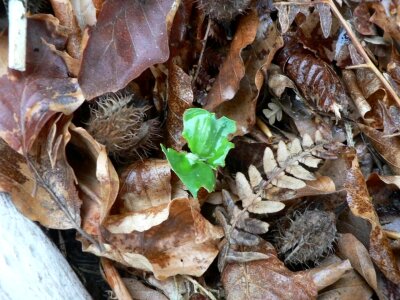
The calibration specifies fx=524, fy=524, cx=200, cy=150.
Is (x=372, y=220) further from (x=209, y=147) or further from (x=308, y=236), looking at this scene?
(x=209, y=147)

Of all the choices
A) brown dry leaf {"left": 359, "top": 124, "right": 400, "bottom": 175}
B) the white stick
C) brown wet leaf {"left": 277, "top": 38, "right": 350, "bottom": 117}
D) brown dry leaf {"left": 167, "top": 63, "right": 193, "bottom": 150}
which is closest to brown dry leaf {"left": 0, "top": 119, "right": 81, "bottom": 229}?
the white stick

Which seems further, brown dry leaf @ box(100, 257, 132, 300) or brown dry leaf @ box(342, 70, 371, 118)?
brown dry leaf @ box(342, 70, 371, 118)

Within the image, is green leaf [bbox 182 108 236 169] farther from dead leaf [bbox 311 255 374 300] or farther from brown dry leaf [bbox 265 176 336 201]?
dead leaf [bbox 311 255 374 300]

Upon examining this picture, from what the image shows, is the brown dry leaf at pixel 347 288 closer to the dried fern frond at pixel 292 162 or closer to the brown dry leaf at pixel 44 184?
the dried fern frond at pixel 292 162

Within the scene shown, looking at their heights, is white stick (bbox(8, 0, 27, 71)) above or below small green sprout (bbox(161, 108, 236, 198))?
above

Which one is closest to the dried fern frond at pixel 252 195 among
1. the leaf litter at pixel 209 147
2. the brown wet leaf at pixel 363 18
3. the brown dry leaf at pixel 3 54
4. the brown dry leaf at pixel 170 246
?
the leaf litter at pixel 209 147

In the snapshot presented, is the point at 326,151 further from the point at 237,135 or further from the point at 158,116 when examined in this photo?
the point at 158,116
